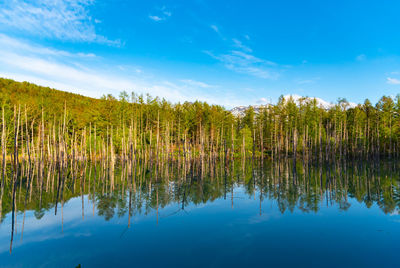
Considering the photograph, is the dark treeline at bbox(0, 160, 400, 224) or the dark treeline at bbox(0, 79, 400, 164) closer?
the dark treeline at bbox(0, 160, 400, 224)

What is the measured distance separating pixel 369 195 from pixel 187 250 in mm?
22371

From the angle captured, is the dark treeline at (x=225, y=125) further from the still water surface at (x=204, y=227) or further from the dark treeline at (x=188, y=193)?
the still water surface at (x=204, y=227)

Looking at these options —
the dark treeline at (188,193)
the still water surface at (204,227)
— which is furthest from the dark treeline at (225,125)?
the still water surface at (204,227)

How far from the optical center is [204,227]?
1549 cm

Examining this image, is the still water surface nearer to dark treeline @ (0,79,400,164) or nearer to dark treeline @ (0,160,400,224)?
dark treeline @ (0,160,400,224)

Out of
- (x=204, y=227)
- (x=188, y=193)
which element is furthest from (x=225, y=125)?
(x=204, y=227)

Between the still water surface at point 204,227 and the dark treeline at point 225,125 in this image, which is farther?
the dark treeline at point 225,125

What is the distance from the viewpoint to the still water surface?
11.2 metres

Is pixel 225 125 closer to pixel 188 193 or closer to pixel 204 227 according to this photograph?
pixel 188 193

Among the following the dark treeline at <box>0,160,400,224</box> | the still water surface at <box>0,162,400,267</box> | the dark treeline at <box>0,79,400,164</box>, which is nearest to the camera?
the still water surface at <box>0,162,400,267</box>

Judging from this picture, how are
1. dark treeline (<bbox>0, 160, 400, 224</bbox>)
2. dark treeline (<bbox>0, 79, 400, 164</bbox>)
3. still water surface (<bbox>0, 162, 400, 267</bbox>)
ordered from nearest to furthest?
still water surface (<bbox>0, 162, 400, 267</bbox>)
dark treeline (<bbox>0, 160, 400, 224</bbox>)
dark treeline (<bbox>0, 79, 400, 164</bbox>)

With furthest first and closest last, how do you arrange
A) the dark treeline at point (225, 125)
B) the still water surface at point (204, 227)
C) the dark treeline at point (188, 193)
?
the dark treeline at point (225, 125), the dark treeline at point (188, 193), the still water surface at point (204, 227)

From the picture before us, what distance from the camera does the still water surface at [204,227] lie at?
36.9ft

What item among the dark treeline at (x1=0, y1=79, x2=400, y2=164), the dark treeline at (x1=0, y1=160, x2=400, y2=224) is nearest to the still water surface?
the dark treeline at (x1=0, y1=160, x2=400, y2=224)
